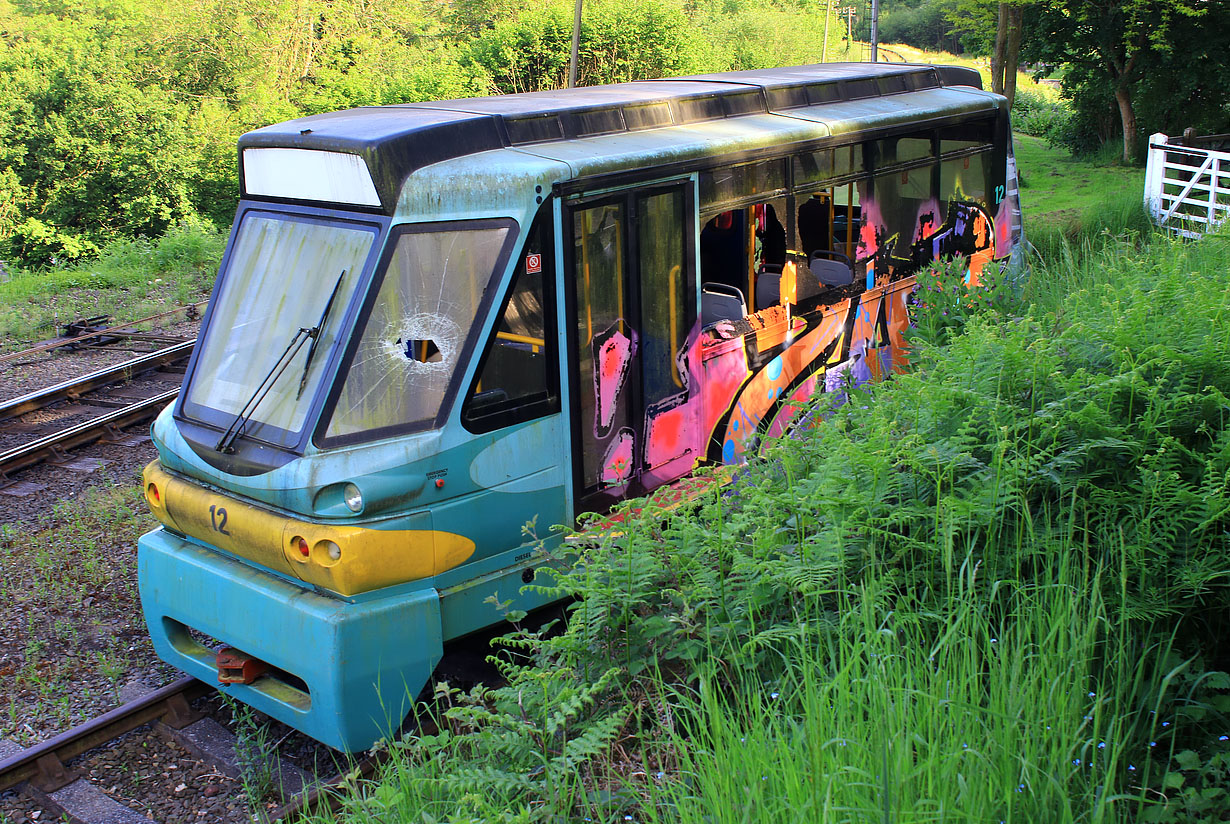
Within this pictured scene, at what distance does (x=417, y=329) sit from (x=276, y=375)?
0.71 m

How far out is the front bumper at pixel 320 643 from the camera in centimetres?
438

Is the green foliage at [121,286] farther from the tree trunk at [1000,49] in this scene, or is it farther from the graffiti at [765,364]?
the tree trunk at [1000,49]

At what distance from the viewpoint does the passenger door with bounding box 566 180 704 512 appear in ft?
16.9

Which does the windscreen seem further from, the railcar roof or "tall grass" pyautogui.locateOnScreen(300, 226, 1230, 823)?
"tall grass" pyautogui.locateOnScreen(300, 226, 1230, 823)

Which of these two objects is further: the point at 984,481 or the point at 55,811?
the point at 55,811

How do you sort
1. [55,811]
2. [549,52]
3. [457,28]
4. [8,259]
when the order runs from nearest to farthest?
[55,811] < [8,259] < [549,52] < [457,28]

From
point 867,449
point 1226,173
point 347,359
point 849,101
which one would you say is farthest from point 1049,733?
point 1226,173

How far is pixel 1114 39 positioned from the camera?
2430 centimetres

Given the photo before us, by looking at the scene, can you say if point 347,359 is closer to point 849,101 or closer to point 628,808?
point 628,808

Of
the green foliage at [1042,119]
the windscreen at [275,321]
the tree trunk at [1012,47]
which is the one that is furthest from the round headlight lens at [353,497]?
the green foliage at [1042,119]

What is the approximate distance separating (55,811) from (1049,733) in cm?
411

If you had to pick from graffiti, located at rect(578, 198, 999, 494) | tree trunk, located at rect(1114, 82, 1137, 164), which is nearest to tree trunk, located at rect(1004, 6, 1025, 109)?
tree trunk, located at rect(1114, 82, 1137, 164)

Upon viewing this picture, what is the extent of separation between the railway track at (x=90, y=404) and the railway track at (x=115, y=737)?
4114 millimetres

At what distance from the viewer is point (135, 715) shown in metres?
5.02
